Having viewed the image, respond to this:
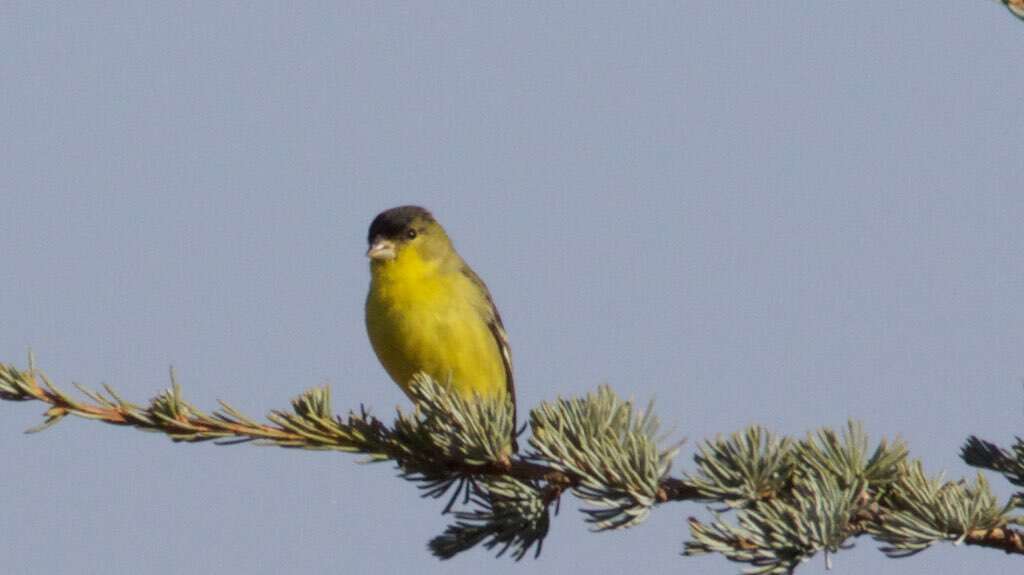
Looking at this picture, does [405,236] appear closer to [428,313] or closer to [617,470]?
[428,313]

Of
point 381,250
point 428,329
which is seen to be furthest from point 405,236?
point 428,329

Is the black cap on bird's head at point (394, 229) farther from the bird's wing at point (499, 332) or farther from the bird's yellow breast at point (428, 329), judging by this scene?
the bird's wing at point (499, 332)

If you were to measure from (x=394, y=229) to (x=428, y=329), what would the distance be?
0.94 meters

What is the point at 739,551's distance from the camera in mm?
2338

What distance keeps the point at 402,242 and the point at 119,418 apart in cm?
393

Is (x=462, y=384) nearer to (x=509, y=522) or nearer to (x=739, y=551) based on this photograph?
(x=509, y=522)

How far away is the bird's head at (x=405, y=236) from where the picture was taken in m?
6.57

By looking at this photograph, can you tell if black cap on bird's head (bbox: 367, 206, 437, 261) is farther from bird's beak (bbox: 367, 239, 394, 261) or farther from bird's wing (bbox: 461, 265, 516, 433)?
bird's wing (bbox: 461, 265, 516, 433)

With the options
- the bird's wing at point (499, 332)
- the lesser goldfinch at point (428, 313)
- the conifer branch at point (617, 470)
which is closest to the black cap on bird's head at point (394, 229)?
the lesser goldfinch at point (428, 313)

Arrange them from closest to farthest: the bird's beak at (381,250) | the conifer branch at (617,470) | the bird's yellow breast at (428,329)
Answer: the conifer branch at (617,470) → the bird's yellow breast at (428,329) → the bird's beak at (381,250)

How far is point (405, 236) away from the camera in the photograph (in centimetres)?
676

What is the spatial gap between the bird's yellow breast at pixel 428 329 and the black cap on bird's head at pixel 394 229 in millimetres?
78

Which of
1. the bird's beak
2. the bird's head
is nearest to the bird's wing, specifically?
the bird's head

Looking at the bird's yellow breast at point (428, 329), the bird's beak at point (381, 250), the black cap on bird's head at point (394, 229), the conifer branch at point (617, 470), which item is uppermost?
the black cap on bird's head at point (394, 229)
